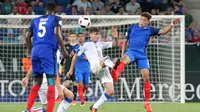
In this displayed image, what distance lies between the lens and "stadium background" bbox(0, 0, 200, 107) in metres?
18.1

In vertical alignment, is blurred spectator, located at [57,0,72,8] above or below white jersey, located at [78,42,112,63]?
above

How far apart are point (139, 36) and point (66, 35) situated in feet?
12.5

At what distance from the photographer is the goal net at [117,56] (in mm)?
17938

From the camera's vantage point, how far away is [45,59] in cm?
1157

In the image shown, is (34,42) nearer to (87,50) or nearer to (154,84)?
(87,50)

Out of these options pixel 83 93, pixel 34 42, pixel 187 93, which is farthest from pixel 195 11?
pixel 34 42

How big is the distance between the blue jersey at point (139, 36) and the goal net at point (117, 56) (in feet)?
9.43

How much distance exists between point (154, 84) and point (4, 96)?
11.6ft

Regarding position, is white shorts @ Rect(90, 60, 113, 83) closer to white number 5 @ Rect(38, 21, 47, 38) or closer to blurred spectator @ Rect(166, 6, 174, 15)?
white number 5 @ Rect(38, 21, 47, 38)

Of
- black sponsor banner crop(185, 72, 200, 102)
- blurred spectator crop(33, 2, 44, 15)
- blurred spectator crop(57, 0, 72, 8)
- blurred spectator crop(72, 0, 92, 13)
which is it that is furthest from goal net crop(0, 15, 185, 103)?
blurred spectator crop(57, 0, 72, 8)

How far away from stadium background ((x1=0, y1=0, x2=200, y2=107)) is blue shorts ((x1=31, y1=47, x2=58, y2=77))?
20.5ft

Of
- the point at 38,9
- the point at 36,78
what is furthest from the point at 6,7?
the point at 36,78

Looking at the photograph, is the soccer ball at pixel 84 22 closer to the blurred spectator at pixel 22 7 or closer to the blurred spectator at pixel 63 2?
the blurred spectator at pixel 22 7

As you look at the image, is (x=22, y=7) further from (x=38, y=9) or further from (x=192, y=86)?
(x=192, y=86)
